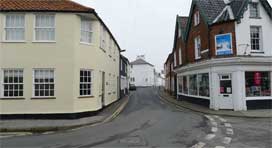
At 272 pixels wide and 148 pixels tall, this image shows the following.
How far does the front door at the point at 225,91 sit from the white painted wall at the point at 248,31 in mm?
2158

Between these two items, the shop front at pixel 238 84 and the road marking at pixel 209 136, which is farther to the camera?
the shop front at pixel 238 84

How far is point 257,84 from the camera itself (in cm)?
1642

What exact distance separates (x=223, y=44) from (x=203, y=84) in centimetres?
394

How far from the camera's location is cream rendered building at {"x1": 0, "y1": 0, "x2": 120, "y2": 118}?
13.1m

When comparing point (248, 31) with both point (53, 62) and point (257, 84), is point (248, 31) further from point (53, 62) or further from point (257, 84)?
point (53, 62)

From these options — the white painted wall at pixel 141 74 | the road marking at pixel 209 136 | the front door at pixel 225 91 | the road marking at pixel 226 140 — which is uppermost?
the white painted wall at pixel 141 74

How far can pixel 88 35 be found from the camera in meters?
14.4

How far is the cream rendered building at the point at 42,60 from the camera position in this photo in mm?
13086

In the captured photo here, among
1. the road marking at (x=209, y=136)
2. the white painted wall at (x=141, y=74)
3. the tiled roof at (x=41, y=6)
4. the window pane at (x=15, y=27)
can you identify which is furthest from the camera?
the white painted wall at (x=141, y=74)

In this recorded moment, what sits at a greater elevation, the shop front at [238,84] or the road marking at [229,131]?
the shop front at [238,84]

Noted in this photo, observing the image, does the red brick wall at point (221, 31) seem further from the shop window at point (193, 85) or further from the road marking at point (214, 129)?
the road marking at point (214, 129)

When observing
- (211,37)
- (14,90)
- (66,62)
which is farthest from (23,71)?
(211,37)

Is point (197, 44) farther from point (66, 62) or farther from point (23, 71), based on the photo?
point (23, 71)

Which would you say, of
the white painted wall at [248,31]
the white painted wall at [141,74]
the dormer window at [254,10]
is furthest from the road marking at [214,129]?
the white painted wall at [141,74]
